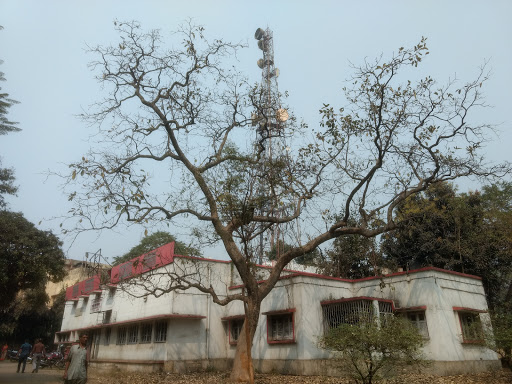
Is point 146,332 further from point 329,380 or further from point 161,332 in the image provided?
point 329,380

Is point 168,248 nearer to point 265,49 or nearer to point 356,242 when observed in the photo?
point 356,242

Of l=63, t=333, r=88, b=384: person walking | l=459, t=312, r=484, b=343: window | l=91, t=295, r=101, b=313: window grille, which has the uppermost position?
l=91, t=295, r=101, b=313: window grille

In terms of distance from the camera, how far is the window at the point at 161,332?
58.3 ft

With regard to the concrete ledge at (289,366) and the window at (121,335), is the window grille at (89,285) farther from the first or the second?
the concrete ledge at (289,366)

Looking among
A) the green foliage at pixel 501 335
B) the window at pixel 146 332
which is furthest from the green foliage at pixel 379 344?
the window at pixel 146 332

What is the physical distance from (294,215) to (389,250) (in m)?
12.1

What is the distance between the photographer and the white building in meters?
14.1

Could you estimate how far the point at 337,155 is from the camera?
43.0ft

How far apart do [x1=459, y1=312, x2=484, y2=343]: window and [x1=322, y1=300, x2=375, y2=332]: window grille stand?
3.57m

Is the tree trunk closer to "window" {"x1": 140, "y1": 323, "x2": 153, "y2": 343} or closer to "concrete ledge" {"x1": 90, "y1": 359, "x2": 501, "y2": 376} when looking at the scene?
"concrete ledge" {"x1": 90, "y1": 359, "x2": 501, "y2": 376}

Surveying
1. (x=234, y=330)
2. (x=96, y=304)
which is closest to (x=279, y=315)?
(x=234, y=330)

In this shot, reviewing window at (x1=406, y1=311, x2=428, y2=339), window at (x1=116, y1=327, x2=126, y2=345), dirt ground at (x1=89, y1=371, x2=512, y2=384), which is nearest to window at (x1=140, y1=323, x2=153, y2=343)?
window at (x1=116, y1=327, x2=126, y2=345)

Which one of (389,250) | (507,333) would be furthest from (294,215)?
(389,250)

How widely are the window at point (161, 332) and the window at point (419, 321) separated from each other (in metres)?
10.1
